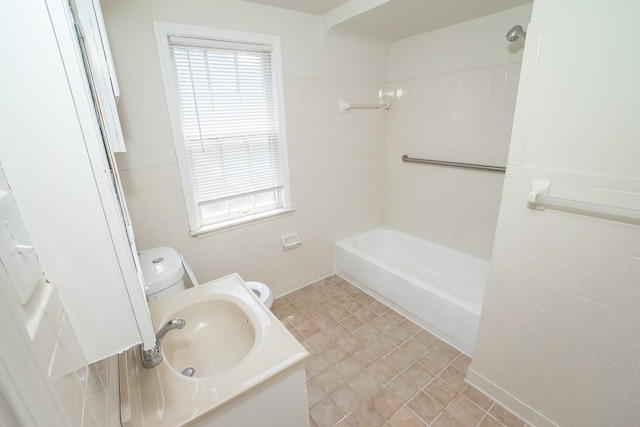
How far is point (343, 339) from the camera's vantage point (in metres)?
2.01

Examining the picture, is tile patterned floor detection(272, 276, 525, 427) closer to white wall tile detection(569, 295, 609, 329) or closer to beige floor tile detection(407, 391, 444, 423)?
beige floor tile detection(407, 391, 444, 423)

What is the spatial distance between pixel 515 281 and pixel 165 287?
167 cm

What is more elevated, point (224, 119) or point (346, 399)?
point (224, 119)

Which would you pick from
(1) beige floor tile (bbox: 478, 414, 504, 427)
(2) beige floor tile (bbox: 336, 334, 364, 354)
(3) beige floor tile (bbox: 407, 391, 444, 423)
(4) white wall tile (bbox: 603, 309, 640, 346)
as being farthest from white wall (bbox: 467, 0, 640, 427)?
(2) beige floor tile (bbox: 336, 334, 364, 354)

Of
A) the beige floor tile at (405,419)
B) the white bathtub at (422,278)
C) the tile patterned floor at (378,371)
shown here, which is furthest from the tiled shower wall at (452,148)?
the beige floor tile at (405,419)

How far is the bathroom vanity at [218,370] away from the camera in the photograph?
784 mm

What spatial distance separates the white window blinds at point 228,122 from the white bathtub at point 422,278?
41.3 inches

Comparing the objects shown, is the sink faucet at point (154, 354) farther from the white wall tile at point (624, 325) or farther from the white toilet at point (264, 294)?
the white wall tile at point (624, 325)

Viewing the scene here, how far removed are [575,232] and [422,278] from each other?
159cm

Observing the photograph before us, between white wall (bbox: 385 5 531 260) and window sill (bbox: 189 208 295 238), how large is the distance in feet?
4.17

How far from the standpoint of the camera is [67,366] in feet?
1.30

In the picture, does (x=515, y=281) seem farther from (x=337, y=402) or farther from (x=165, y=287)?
(x=165, y=287)

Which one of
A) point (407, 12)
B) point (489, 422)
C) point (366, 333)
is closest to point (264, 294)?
point (366, 333)

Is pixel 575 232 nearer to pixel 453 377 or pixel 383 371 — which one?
pixel 453 377
